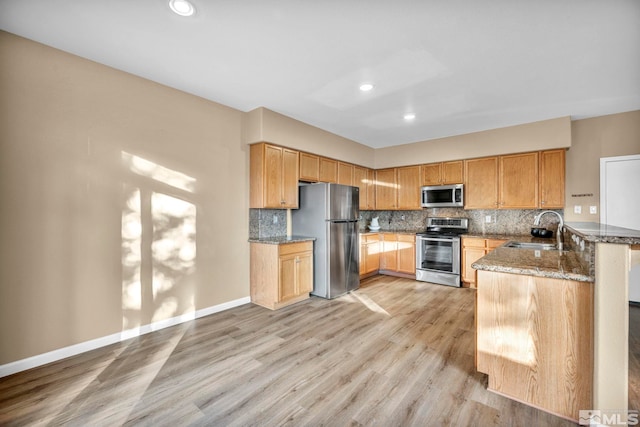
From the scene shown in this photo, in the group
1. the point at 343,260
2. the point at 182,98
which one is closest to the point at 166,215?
the point at 182,98

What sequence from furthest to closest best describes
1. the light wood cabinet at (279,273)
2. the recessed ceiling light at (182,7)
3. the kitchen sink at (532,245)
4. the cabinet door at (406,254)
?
the cabinet door at (406,254), the light wood cabinet at (279,273), the kitchen sink at (532,245), the recessed ceiling light at (182,7)

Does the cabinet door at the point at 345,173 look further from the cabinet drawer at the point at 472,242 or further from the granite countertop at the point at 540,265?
the granite countertop at the point at 540,265

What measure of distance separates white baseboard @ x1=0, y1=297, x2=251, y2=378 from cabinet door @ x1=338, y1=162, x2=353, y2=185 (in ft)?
9.46

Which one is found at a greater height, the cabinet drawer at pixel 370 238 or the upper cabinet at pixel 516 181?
the upper cabinet at pixel 516 181

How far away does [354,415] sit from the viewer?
5.67ft

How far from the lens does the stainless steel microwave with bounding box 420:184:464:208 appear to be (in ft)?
15.9

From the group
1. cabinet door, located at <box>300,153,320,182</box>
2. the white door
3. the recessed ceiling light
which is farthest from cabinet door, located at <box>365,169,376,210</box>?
the recessed ceiling light

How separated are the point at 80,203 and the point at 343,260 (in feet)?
10.5

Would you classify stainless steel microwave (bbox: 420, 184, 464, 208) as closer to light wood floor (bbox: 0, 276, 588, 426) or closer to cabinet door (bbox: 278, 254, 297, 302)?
light wood floor (bbox: 0, 276, 588, 426)

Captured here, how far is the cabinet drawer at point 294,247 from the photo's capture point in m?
3.64

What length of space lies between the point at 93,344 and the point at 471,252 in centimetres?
502

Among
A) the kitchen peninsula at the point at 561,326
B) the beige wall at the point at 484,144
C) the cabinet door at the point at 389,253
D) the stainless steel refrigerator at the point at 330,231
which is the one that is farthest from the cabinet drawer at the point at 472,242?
the kitchen peninsula at the point at 561,326

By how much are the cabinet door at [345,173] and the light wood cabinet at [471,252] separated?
87.6 inches

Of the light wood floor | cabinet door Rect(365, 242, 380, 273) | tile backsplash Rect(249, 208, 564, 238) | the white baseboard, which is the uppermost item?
tile backsplash Rect(249, 208, 564, 238)
